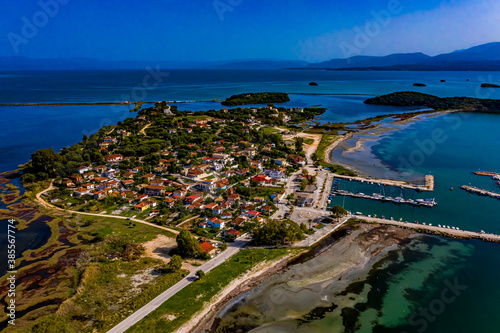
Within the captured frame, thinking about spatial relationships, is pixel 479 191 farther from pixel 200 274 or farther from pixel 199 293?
pixel 199 293

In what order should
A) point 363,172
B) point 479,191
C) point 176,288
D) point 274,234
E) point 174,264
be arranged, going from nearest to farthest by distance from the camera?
point 176,288, point 174,264, point 274,234, point 479,191, point 363,172

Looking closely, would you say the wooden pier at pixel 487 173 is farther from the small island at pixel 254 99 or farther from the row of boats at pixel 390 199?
the small island at pixel 254 99

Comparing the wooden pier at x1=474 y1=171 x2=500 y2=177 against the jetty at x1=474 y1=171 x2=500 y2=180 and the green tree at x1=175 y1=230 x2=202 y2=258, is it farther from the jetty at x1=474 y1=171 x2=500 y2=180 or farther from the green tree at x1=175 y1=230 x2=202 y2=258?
the green tree at x1=175 y1=230 x2=202 y2=258

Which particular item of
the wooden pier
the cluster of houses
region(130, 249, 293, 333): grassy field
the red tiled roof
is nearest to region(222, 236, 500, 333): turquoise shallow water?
region(130, 249, 293, 333): grassy field

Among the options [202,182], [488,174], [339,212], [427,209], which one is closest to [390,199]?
[427,209]

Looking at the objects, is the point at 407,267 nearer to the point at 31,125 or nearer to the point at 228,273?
the point at 228,273

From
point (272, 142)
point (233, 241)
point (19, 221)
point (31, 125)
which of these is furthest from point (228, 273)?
point (31, 125)

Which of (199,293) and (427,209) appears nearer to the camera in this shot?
(199,293)

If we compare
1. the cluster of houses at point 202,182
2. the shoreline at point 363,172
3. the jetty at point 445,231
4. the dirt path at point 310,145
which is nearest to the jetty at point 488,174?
the shoreline at point 363,172
